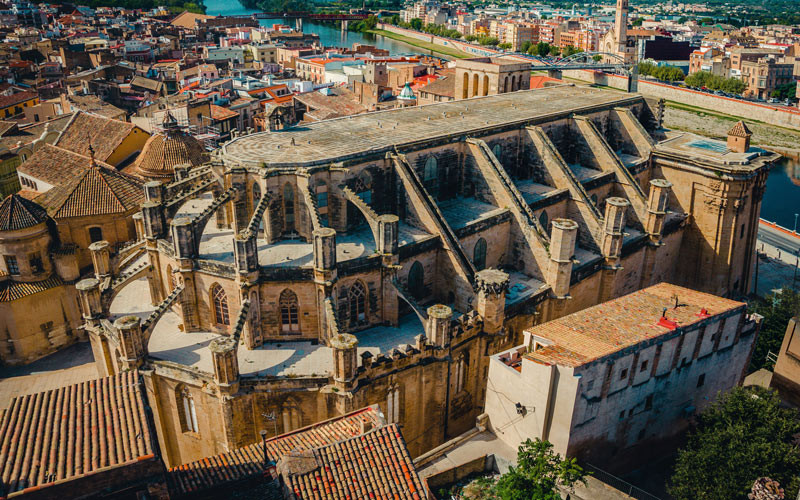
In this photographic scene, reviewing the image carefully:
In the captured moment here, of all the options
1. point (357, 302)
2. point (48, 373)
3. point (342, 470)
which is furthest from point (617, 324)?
point (48, 373)

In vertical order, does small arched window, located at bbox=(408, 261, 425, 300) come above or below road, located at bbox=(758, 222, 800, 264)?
above

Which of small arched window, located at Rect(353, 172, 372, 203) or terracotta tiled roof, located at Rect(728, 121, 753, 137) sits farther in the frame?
terracotta tiled roof, located at Rect(728, 121, 753, 137)

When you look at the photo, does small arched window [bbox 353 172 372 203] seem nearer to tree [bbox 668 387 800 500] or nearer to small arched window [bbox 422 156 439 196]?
small arched window [bbox 422 156 439 196]

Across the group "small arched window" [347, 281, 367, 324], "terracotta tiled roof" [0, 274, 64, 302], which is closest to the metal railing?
"small arched window" [347, 281, 367, 324]

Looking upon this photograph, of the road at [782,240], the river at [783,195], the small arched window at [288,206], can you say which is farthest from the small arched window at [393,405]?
the river at [783,195]

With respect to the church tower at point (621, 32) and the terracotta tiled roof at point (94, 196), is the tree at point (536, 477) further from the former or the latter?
the church tower at point (621, 32)

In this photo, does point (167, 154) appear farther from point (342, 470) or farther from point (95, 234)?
point (342, 470)
